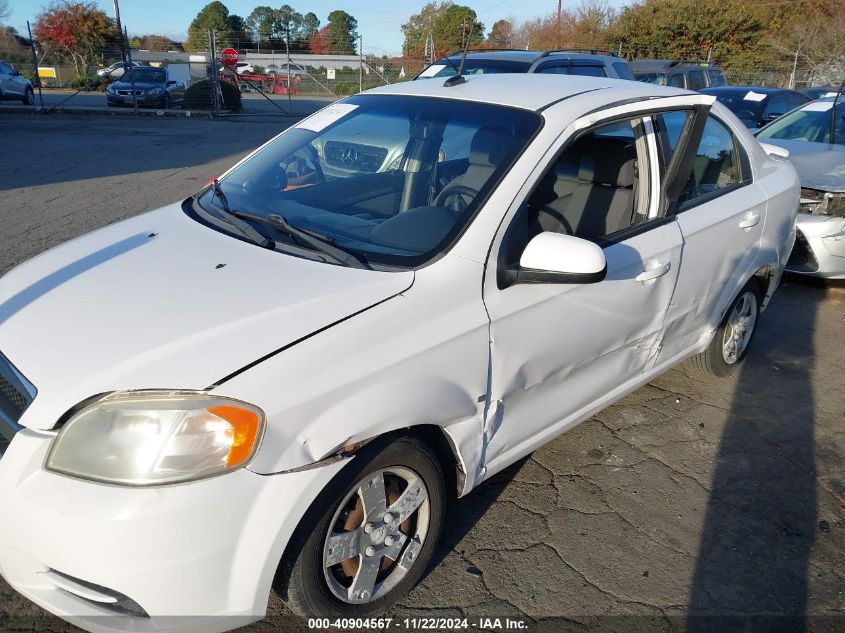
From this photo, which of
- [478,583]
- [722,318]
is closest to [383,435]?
[478,583]

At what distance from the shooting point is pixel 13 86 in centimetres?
2159

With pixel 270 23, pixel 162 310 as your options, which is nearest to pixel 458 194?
pixel 162 310

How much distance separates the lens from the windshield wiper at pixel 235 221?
2652 mm

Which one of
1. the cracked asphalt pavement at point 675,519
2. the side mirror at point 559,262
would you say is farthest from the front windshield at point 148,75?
the side mirror at point 559,262

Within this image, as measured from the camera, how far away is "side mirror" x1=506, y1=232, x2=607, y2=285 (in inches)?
94.3

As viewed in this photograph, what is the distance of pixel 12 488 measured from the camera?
188 centimetres

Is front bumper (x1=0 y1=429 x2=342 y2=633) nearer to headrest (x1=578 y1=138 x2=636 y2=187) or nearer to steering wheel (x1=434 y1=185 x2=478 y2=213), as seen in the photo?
steering wheel (x1=434 y1=185 x2=478 y2=213)

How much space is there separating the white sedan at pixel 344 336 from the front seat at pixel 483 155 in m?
0.01

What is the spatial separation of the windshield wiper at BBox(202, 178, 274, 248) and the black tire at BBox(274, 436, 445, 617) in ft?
3.07

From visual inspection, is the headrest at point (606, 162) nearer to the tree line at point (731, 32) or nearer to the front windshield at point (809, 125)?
the front windshield at point (809, 125)

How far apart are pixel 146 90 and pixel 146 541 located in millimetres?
23904

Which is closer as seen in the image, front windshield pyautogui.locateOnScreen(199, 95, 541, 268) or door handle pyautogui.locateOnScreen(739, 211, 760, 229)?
front windshield pyautogui.locateOnScreen(199, 95, 541, 268)

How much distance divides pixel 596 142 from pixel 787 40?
3797 centimetres

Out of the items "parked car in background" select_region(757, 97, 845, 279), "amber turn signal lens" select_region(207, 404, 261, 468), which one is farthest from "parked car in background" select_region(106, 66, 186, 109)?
"amber turn signal lens" select_region(207, 404, 261, 468)
